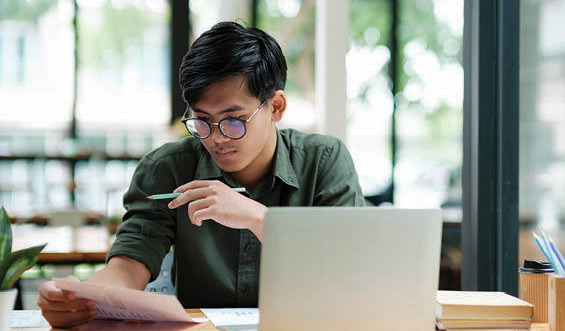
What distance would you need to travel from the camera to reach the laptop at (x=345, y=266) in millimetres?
1062

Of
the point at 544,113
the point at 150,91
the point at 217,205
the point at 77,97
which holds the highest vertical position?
the point at 150,91

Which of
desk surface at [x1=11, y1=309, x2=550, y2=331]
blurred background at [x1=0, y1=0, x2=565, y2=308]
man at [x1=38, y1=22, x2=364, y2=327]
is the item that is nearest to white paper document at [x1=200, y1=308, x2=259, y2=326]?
desk surface at [x1=11, y1=309, x2=550, y2=331]

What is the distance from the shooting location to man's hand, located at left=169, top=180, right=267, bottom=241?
4.55ft

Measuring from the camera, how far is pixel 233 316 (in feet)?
4.95

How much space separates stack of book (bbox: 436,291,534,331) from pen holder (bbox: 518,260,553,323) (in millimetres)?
59

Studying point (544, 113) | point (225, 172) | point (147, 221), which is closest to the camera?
point (147, 221)

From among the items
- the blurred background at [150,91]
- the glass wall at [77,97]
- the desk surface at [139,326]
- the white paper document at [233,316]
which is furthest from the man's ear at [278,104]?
the glass wall at [77,97]

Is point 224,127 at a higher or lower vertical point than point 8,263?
higher

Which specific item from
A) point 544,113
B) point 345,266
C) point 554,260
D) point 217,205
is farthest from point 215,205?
point 544,113

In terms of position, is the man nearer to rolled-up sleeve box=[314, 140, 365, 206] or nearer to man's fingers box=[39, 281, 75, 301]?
rolled-up sleeve box=[314, 140, 365, 206]

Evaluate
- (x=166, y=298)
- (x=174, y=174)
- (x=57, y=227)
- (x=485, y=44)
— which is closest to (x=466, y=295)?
(x=166, y=298)

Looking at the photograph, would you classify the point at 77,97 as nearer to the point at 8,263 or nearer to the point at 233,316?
the point at 233,316

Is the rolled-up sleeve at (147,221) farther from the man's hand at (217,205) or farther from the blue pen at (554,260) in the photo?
the blue pen at (554,260)

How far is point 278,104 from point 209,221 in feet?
1.24
